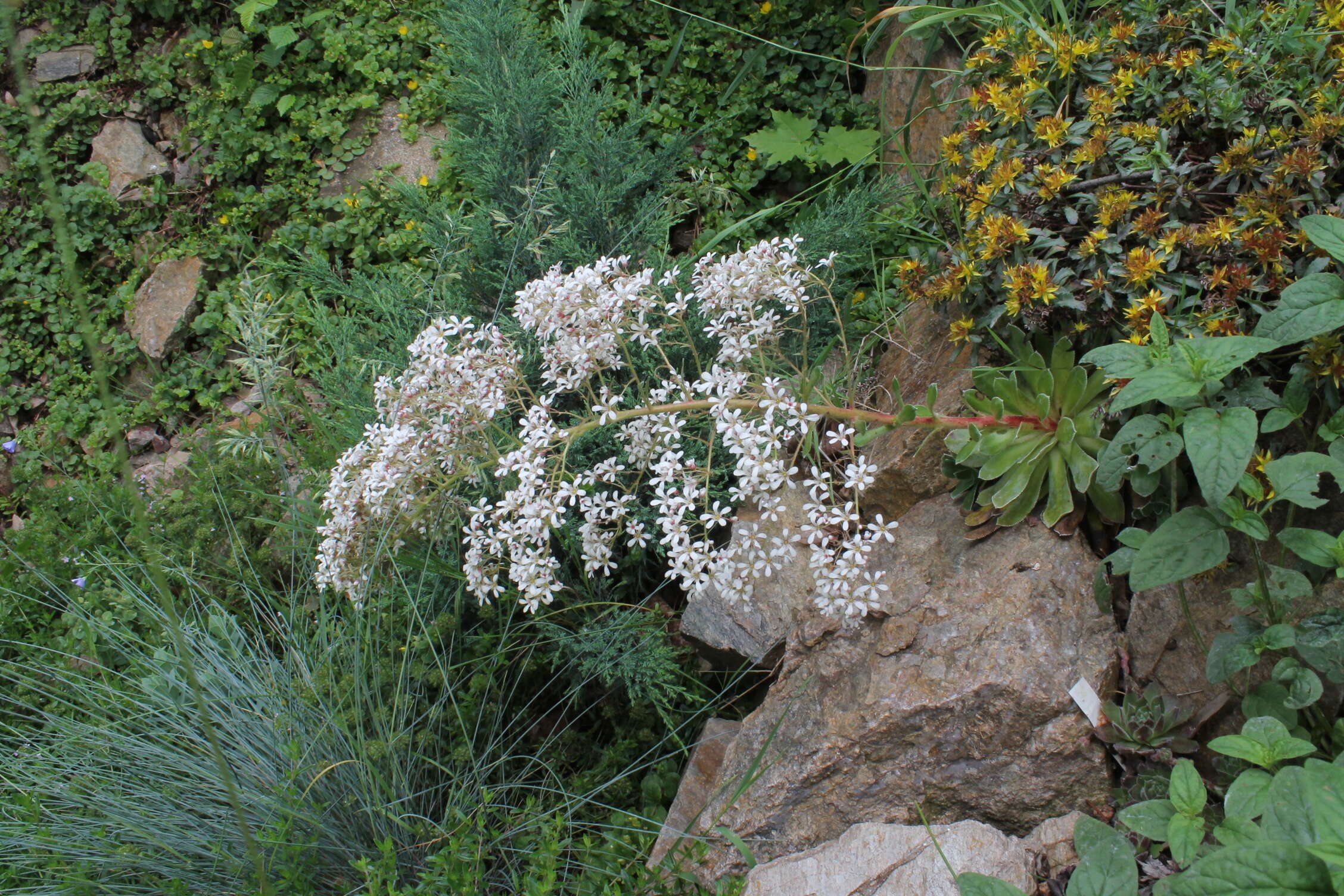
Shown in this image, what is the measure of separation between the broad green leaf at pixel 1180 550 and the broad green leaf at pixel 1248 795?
1.17 ft

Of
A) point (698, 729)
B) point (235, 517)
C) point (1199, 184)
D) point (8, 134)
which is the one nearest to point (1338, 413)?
point (1199, 184)

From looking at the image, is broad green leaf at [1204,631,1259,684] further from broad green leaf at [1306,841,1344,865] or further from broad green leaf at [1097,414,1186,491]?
broad green leaf at [1306,841,1344,865]

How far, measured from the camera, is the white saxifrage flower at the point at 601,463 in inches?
75.4

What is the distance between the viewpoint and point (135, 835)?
88.6 inches

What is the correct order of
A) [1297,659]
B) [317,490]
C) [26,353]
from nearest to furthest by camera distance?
[1297,659]
[317,490]
[26,353]

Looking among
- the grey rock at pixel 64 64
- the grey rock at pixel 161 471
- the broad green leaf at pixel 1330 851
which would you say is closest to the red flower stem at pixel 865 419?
the broad green leaf at pixel 1330 851

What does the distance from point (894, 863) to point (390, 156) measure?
4157 millimetres

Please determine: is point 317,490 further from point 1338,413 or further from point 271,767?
point 1338,413

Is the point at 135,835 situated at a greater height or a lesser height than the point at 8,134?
lesser

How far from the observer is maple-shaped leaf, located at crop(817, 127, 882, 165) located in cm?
381

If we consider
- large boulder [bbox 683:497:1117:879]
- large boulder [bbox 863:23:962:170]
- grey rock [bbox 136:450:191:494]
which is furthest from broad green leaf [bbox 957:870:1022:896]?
grey rock [bbox 136:450:191:494]

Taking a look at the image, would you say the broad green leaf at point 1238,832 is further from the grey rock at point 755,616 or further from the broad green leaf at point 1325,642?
the grey rock at point 755,616

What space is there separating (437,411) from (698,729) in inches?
48.7

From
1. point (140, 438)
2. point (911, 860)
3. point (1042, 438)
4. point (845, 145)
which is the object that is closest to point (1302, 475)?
point (1042, 438)
